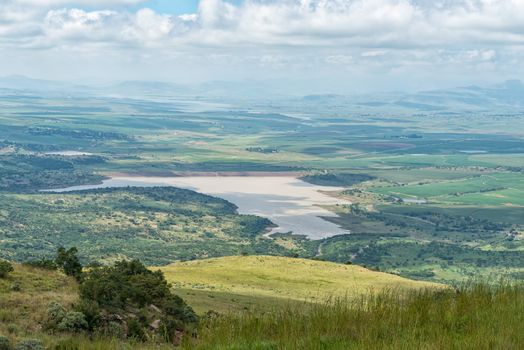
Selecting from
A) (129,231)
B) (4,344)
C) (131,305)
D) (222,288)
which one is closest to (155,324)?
(131,305)

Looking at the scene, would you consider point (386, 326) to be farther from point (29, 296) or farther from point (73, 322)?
point (29, 296)

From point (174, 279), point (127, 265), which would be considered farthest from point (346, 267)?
point (127, 265)

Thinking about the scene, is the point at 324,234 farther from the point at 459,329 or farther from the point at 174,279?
the point at 459,329

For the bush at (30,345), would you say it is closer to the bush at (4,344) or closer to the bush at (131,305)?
the bush at (4,344)

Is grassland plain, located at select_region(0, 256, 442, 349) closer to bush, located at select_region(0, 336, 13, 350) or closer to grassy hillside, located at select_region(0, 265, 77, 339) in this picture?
grassy hillside, located at select_region(0, 265, 77, 339)

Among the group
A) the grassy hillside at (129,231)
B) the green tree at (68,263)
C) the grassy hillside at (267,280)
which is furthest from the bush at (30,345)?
the grassy hillside at (129,231)
